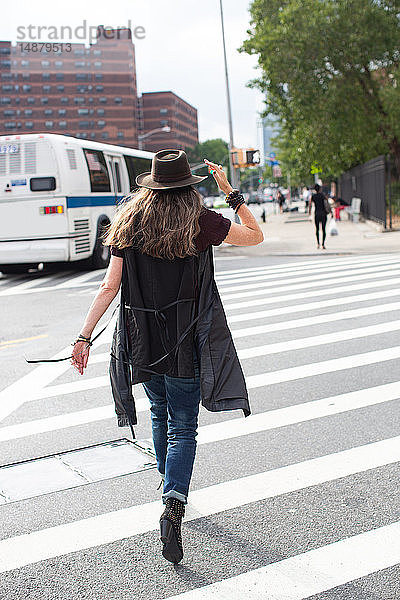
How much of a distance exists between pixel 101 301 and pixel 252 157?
1909 cm

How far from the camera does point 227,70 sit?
1118 inches

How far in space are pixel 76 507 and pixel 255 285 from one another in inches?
381

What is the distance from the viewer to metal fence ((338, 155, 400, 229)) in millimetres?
25516

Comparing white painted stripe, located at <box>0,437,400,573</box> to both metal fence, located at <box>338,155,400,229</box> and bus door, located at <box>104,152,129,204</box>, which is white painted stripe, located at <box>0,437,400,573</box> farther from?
metal fence, located at <box>338,155,400,229</box>

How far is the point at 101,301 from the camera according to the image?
3.60m

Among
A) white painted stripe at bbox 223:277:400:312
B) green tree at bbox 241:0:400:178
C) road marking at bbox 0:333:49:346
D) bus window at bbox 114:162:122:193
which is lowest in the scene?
road marking at bbox 0:333:49:346

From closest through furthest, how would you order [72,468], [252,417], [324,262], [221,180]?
[221,180]
[72,468]
[252,417]
[324,262]

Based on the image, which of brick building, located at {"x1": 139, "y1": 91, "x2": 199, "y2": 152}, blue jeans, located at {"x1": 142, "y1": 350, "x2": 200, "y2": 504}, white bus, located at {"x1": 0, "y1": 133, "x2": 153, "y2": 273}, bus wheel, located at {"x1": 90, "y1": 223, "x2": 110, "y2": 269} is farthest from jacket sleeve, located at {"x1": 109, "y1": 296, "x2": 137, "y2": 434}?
brick building, located at {"x1": 139, "y1": 91, "x2": 199, "y2": 152}

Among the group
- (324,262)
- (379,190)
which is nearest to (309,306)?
(324,262)

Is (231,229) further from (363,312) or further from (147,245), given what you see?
(363,312)

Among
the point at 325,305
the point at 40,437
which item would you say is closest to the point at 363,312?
the point at 325,305

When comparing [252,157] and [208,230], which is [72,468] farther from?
[252,157]

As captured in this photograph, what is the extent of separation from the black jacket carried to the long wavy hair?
0.23 ft

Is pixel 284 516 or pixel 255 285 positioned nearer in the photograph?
pixel 284 516
